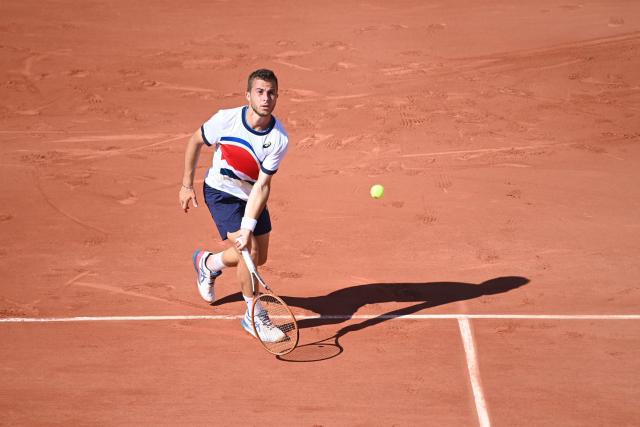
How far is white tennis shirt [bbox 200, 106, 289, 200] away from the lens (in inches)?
278

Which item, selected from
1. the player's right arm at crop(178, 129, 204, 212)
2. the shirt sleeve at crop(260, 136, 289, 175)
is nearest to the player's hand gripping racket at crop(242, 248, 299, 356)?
the shirt sleeve at crop(260, 136, 289, 175)

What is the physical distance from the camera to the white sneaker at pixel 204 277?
7.90 meters

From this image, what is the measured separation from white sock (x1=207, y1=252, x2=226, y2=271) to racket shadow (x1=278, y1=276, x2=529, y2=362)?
32.6 inches

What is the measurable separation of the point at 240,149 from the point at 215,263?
1.17 meters

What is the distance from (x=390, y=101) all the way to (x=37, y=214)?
18.4 feet

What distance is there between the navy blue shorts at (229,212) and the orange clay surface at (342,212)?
3.12 ft

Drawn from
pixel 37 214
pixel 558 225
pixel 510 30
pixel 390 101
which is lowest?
pixel 558 225

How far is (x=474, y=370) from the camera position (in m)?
7.04

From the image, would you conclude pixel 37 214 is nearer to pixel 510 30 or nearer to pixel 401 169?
pixel 401 169

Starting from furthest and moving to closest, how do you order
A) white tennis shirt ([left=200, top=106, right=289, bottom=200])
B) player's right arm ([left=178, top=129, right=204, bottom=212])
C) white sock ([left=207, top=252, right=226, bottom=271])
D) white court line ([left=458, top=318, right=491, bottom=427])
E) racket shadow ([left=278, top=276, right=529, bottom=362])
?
racket shadow ([left=278, top=276, right=529, bottom=362])
white sock ([left=207, top=252, right=226, bottom=271])
player's right arm ([left=178, top=129, right=204, bottom=212])
white tennis shirt ([left=200, top=106, right=289, bottom=200])
white court line ([left=458, top=318, right=491, bottom=427])

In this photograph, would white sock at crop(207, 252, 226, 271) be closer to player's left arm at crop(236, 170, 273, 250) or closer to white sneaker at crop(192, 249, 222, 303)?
white sneaker at crop(192, 249, 222, 303)

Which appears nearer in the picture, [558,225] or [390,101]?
[558,225]

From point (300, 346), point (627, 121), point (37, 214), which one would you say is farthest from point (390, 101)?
point (300, 346)

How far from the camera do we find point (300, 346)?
7.43m
